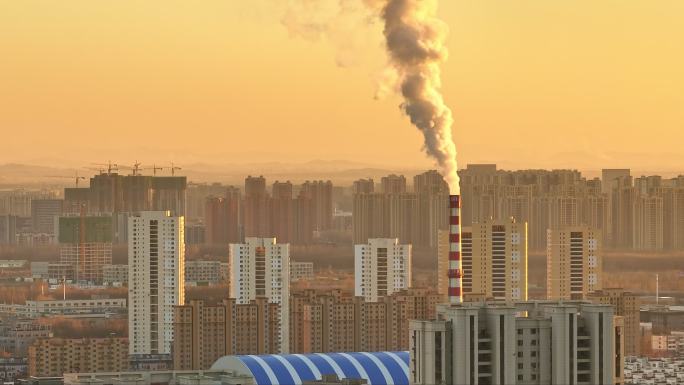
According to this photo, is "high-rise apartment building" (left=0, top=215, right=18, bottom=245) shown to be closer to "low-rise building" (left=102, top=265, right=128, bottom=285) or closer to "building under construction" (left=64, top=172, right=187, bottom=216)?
"building under construction" (left=64, top=172, right=187, bottom=216)

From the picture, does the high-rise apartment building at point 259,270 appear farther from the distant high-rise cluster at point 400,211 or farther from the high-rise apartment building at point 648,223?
the high-rise apartment building at point 648,223

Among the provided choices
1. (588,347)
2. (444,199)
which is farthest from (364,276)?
(588,347)

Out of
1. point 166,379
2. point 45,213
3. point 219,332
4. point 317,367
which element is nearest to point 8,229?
point 45,213

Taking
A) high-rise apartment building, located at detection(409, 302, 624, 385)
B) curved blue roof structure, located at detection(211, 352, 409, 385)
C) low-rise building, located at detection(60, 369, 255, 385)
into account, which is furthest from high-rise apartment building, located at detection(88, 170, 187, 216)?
high-rise apartment building, located at detection(409, 302, 624, 385)

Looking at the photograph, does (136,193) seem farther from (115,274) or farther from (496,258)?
(496,258)

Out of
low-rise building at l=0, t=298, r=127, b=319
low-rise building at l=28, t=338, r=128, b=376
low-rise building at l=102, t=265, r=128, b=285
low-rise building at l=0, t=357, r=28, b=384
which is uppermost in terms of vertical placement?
low-rise building at l=102, t=265, r=128, b=285

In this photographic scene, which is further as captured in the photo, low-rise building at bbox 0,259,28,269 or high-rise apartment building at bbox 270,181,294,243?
low-rise building at bbox 0,259,28,269
